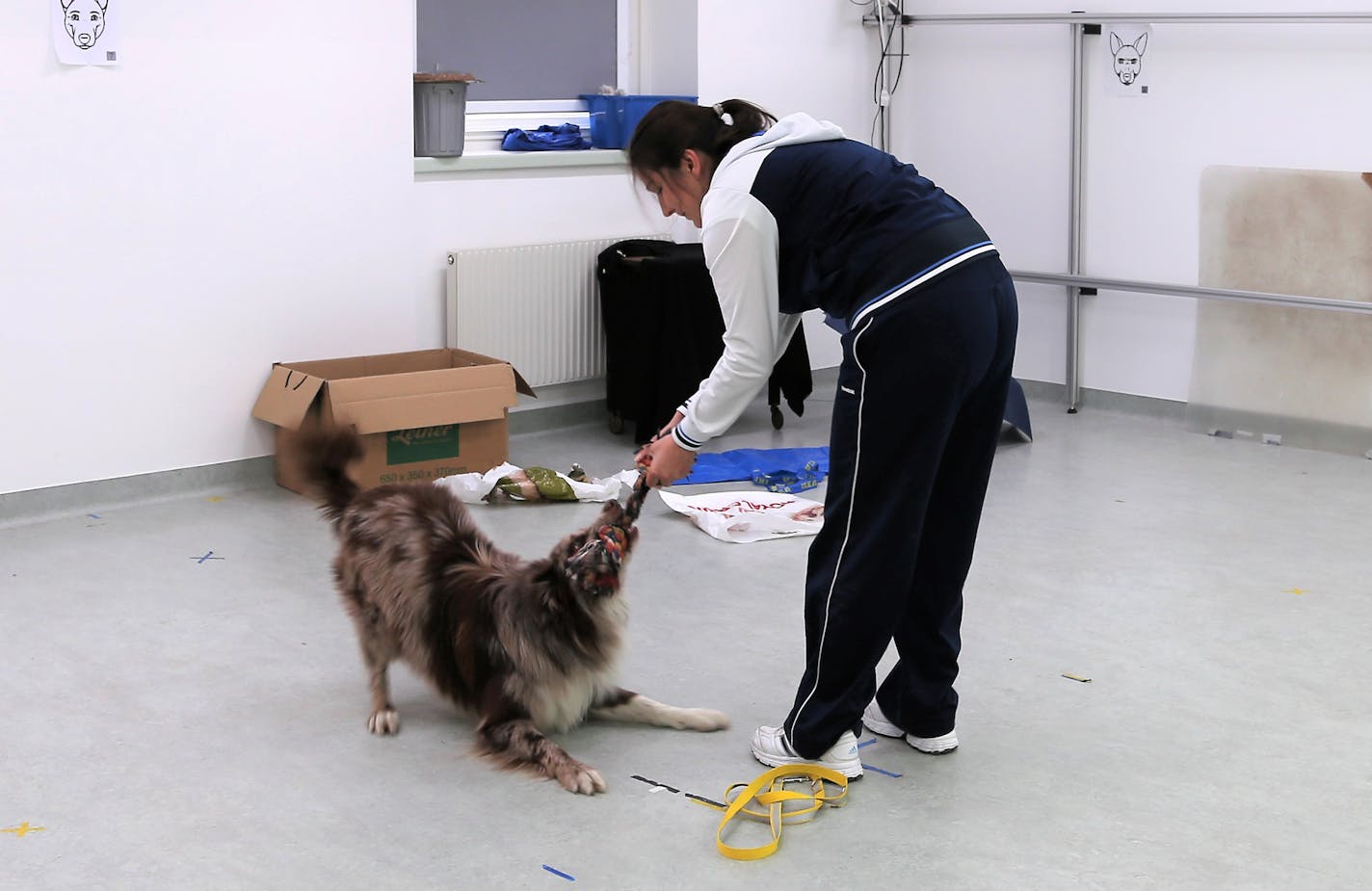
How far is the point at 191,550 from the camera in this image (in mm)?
3920

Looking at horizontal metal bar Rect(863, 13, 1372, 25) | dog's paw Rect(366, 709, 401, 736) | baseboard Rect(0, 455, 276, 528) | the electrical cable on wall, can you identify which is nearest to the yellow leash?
dog's paw Rect(366, 709, 401, 736)

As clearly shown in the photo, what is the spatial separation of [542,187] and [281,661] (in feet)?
8.49

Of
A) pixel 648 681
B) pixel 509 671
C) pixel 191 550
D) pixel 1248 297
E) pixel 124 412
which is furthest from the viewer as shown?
pixel 1248 297

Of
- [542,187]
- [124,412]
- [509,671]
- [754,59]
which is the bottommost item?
[509,671]

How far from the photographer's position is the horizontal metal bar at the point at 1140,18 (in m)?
4.94

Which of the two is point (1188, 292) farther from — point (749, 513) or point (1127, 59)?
point (749, 513)

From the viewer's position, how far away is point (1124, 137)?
5.62 m

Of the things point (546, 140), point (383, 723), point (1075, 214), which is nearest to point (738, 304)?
point (383, 723)

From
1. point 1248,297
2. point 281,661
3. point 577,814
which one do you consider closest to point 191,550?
point 281,661

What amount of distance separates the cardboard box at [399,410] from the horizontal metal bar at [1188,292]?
226 cm

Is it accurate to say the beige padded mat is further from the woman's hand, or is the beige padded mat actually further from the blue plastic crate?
the woman's hand

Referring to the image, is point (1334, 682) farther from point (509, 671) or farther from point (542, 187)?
point (542, 187)

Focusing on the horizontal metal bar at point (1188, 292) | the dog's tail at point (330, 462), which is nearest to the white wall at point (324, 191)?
the horizontal metal bar at point (1188, 292)

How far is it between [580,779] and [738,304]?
857 mm
